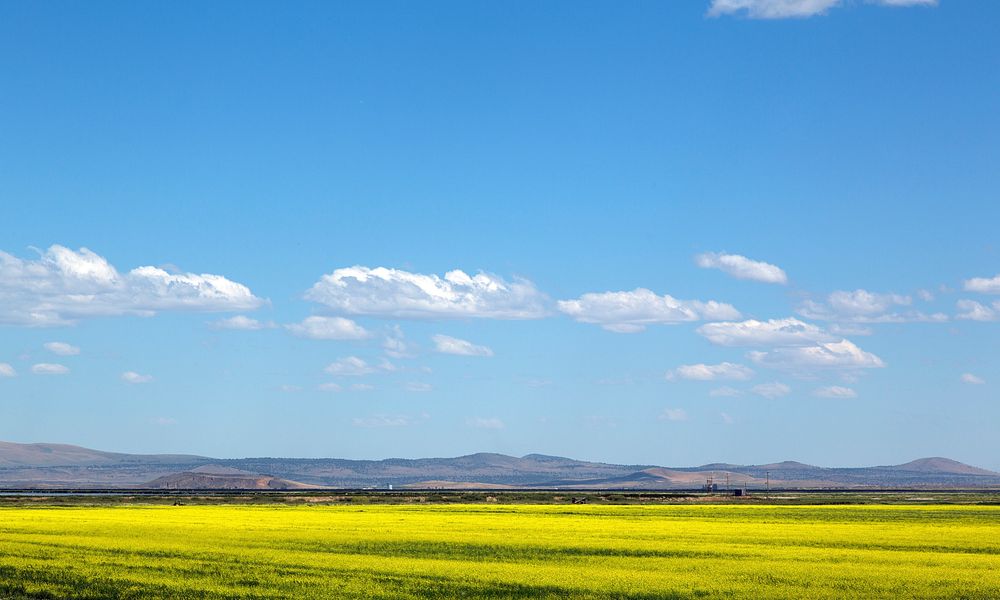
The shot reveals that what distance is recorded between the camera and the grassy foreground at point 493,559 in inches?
1425

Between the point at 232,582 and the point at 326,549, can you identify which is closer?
the point at 232,582

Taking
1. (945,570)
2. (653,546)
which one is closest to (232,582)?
(653,546)

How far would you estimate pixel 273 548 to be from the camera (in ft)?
165

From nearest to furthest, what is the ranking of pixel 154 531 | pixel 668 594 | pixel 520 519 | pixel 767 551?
pixel 668 594, pixel 767 551, pixel 154 531, pixel 520 519

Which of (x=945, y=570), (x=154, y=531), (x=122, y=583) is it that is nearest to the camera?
(x=122, y=583)

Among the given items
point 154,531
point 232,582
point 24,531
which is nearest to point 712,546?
point 232,582

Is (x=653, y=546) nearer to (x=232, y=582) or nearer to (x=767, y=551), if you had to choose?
(x=767, y=551)

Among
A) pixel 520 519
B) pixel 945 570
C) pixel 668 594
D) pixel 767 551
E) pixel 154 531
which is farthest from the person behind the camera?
pixel 520 519

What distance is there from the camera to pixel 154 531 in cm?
6066

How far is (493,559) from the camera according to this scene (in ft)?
149

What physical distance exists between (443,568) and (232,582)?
7646mm

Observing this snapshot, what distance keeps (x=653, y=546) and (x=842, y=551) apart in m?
8.01

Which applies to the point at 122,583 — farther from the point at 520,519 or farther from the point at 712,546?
the point at 520,519

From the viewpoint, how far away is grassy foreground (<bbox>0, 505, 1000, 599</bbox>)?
3619cm
